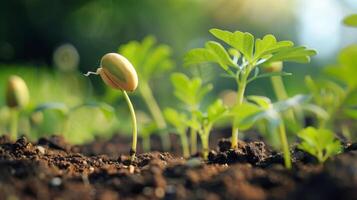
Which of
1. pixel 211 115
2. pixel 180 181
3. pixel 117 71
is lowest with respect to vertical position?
pixel 180 181

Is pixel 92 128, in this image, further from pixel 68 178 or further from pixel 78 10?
pixel 78 10

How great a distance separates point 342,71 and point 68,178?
0.58 meters

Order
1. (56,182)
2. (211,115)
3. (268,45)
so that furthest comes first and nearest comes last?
(211,115)
(268,45)
(56,182)

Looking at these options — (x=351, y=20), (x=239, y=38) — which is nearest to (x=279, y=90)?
(x=239, y=38)

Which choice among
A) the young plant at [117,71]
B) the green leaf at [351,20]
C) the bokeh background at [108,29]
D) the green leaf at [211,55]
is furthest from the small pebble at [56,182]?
the bokeh background at [108,29]

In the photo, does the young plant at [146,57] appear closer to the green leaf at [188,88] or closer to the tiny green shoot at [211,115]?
the green leaf at [188,88]

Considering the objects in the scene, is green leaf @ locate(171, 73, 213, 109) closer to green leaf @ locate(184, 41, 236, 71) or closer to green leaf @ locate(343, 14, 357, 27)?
green leaf @ locate(184, 41, 236, 71)

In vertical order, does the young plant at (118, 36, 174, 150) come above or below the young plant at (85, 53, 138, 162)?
above

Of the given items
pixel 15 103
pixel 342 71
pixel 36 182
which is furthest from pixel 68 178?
pixel 15 103

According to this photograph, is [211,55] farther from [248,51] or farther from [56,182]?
[56,182]

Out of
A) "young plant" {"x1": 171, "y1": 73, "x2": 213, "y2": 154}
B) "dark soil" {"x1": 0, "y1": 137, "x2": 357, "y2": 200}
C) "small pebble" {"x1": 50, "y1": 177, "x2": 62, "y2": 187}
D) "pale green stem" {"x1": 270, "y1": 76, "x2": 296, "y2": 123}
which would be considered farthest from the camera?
"pale green stem" {"x1": 270, "y1": 76, "x2": 296, "y2": 123}

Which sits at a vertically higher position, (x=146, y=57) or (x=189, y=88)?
(x=146, y=57)

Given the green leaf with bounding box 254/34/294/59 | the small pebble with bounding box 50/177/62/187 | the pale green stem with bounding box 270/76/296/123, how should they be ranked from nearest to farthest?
the small pebble with bounding box 50/177/62/187 → the green leaf with bounding box 254/34/294/59 → the pale green stem with bounding box 270/76/296/123

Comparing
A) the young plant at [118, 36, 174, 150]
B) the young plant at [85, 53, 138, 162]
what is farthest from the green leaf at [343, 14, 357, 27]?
the young plant at [118, 36, 174, 150]
